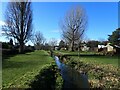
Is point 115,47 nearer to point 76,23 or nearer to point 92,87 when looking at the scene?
point 76,23

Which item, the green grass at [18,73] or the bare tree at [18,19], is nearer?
the green grass at [18,73]

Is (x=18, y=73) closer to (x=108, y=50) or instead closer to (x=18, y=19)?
(x=18, y=19)

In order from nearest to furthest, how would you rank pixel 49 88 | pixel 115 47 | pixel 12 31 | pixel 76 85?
pixel 49 88 < pixel 76 85 < pixel 12 31 < pixel 115 47

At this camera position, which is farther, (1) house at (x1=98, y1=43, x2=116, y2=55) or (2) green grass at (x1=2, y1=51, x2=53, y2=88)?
(1) house at (x1=98, y1=43, x2=116, y2=55)

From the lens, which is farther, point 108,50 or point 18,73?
point 108,50

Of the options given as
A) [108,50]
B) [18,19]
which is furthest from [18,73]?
[108,50]

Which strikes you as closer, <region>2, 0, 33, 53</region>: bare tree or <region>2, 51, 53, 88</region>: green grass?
<region>2, 51, 53, 88</region>: green grass

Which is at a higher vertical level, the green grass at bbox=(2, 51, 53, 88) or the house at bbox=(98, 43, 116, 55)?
the house at bbox=(98, 43, 116, 55)

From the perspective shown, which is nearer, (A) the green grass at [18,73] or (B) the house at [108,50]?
(A) the green grass at [18,73]

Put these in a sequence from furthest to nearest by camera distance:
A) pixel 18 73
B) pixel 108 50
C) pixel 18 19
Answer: pixel 108 50 < pixel 18 19 < pixel 18 73

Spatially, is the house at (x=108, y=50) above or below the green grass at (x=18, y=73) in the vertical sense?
above

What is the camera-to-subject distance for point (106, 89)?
45.1ft

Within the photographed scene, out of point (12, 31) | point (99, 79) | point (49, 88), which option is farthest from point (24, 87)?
point (12, 31)

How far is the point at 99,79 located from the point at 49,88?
4.90m
